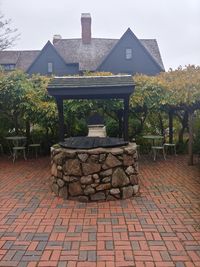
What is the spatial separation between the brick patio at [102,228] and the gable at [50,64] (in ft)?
Result: 66.5

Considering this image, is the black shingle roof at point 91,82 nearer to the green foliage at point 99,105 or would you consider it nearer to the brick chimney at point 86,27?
the green foliage at point 99,105

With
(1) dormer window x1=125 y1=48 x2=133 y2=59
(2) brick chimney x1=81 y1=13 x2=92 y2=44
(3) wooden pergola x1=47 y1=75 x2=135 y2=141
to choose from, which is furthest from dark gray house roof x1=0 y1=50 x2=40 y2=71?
(3) wooden pergola x1=47 y1=75 x2=135 y2=141

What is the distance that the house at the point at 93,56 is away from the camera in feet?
81.3

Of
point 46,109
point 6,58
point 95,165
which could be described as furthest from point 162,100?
point 6,58

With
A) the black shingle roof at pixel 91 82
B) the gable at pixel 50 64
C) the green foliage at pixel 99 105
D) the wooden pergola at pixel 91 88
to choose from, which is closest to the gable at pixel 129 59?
the gable at pixel 50 64

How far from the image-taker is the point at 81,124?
1162cm

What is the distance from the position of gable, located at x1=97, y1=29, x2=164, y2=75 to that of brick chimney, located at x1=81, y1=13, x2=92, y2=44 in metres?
3.70

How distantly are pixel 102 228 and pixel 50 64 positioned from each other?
2313cm

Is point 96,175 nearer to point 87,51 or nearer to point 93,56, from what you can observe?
point 93,56

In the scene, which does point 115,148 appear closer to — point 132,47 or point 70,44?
point 132,47

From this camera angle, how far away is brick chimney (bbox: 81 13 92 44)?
1034 inches

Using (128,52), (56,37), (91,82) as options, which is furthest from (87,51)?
(91,82)

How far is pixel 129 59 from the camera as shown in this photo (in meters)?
25.0

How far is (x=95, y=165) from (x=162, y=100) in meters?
4.18
